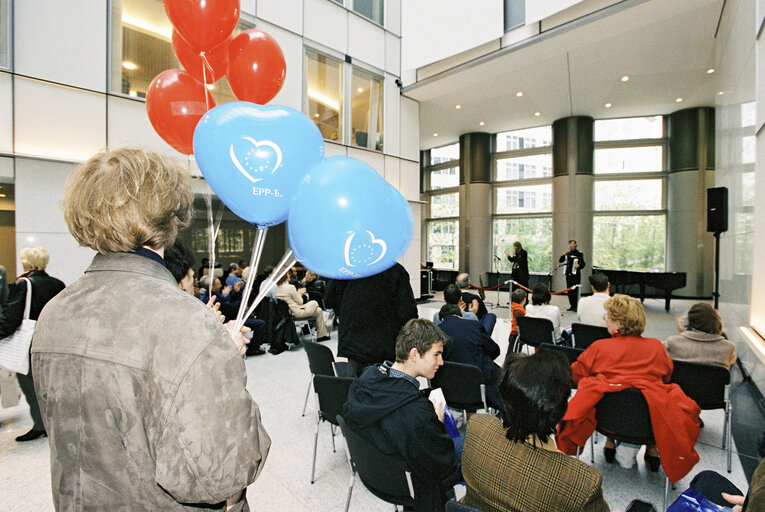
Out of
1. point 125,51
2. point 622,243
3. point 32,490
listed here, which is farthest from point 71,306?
point 622,243

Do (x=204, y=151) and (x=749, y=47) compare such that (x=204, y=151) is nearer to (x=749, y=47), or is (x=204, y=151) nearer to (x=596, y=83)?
(x=749, y=47)

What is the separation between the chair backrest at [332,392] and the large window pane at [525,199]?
1282cm

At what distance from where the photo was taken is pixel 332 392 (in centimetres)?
244

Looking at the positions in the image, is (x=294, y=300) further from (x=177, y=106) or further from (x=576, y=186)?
(x=576, y=186)

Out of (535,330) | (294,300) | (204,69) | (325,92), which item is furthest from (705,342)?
(325,92)

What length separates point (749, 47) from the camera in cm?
414

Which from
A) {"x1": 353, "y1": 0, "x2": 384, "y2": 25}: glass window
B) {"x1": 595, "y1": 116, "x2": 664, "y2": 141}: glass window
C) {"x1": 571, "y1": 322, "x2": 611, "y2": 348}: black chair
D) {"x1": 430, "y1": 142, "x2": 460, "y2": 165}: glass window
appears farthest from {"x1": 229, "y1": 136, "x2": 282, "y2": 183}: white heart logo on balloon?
{"x1": 430, "y1": 142, "x2": 460, "y2": 165}: glass window

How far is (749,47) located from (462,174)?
10.8m

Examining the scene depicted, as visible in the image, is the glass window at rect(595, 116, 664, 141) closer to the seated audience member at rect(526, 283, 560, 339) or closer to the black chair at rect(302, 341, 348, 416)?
the seated audience member at rect(526, 283, 560, 339)

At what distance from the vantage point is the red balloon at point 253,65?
2702 mm

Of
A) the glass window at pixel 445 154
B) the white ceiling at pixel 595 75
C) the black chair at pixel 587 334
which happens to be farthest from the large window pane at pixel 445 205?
the black chair at pixel 587 334

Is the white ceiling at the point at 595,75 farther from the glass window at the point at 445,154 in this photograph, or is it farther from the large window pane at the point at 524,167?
the glass window at the point at 445,154

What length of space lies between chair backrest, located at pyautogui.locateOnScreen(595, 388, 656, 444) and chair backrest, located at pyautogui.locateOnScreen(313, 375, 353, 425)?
161 centimetres

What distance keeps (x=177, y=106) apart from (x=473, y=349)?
2.80 meters
